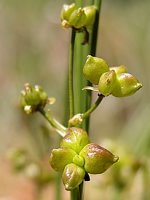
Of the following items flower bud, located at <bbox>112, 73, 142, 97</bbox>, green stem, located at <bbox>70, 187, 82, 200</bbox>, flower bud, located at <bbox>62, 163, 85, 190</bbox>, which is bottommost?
green stem, located at <bbox>70, 187, 82, 200</bbox>

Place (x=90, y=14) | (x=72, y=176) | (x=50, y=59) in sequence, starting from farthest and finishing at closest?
(x=50, y=59) < (x=90, y=14) < (x=72, y=176)

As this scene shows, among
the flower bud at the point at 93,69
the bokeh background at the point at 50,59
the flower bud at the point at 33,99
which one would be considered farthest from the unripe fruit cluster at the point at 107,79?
the bokeh background at the point at 50,59

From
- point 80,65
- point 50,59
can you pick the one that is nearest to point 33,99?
point 80,65

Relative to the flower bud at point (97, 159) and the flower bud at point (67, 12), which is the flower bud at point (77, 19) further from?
the flower bud at point (97, 159)

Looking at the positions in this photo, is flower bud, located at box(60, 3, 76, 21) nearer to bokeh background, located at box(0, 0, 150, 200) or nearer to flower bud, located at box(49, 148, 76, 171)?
flower bud, located at box(49, 148, 76, 171)

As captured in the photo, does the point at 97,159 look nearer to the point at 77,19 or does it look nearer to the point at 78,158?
the point at 78,158

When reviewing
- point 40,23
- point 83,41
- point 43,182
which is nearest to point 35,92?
point 83,41

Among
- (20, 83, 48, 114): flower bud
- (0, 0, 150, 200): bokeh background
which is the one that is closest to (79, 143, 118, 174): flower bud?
(20, 83, 48, 114): flower bud
